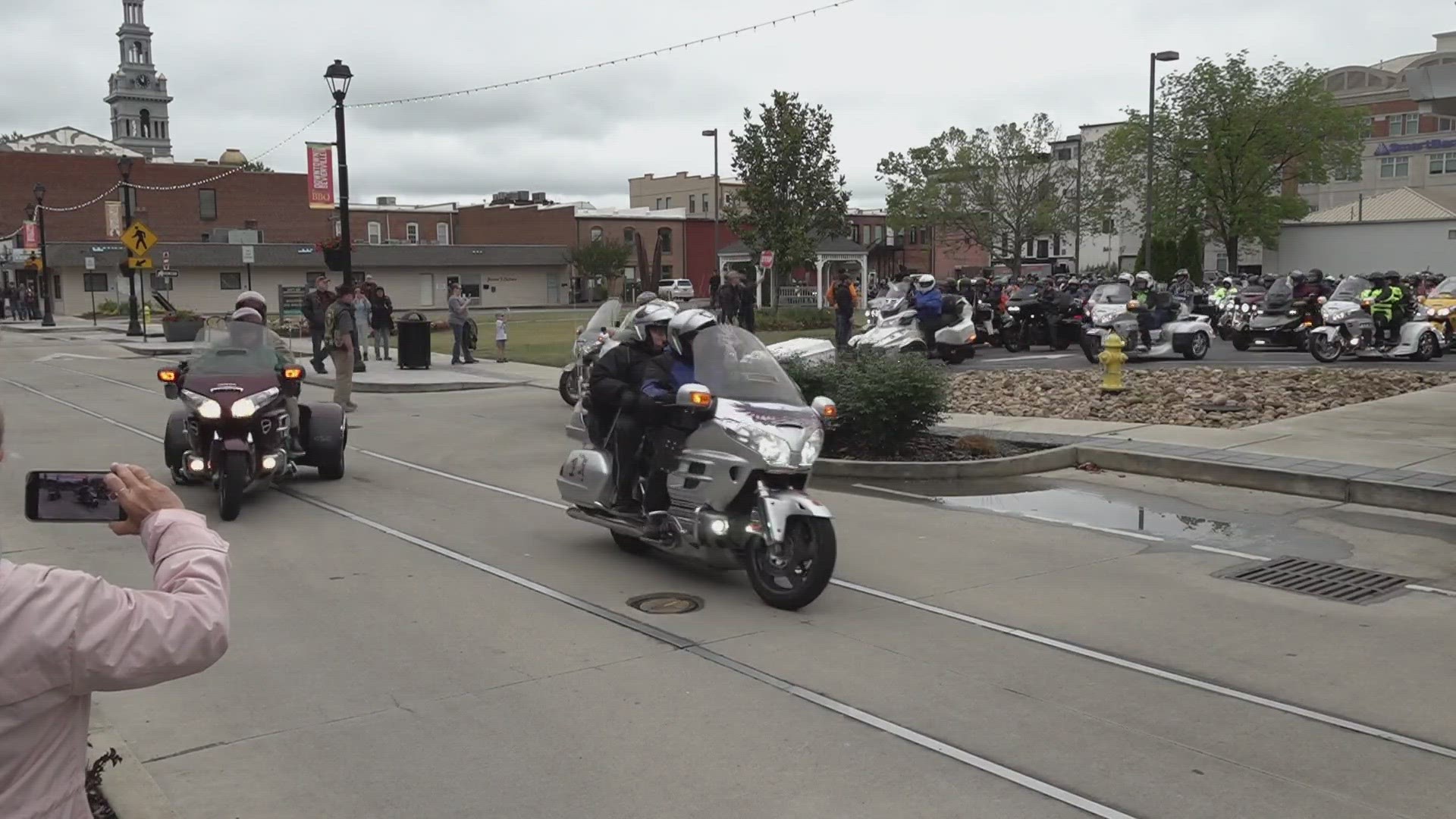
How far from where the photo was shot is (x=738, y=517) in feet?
25.3

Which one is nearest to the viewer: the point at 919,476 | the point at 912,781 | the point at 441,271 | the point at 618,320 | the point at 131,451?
the point at 912,781

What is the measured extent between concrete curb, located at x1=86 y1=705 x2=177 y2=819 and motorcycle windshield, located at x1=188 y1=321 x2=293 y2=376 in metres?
6.04

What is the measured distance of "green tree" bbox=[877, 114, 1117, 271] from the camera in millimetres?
70000

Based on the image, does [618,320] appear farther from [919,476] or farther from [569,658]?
[569,658]

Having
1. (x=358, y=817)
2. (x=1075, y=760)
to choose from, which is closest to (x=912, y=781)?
(x=1075, y=760)

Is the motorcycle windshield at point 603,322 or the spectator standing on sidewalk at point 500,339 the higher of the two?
the motorcycle windshield at point 603,322

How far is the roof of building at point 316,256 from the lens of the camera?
214 feet

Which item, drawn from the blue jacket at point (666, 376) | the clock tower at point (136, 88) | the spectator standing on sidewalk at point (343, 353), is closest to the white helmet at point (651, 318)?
the blue jacket at point (666, 376)

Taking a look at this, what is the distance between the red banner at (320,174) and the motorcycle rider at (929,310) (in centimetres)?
1407

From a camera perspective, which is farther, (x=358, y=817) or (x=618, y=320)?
Result: (x=618, y=320)

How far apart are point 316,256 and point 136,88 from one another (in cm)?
7754

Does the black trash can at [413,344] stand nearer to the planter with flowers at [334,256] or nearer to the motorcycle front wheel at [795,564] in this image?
the planter with flowers at [334,256]

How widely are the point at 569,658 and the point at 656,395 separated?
2119mm

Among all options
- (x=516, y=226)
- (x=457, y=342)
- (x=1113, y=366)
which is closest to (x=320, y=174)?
(x=457, y=342)
